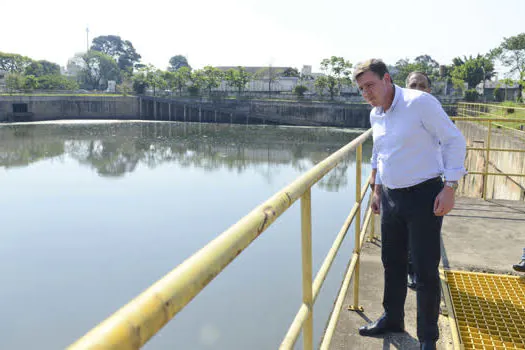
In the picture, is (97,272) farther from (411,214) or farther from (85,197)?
(411,214)

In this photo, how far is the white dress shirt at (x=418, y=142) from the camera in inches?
74.8

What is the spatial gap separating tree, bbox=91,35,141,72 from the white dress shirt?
305ft

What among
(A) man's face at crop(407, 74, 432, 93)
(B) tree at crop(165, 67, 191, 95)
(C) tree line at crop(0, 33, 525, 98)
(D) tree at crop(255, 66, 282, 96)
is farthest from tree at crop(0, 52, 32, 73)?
(A) man's face at crop(407, 74, 432, 93)

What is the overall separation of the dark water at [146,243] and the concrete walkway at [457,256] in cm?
196

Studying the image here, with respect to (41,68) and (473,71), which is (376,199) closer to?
(473,71)

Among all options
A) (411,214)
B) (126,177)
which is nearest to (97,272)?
(411,214)

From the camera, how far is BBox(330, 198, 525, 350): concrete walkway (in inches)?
88.8

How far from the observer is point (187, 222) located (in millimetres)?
9141

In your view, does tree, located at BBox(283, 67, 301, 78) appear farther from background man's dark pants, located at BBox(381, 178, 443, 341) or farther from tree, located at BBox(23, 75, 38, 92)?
background man's dark pants, located at BBox(381, 178, 443, 341)

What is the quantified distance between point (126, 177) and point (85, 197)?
3.01 metres

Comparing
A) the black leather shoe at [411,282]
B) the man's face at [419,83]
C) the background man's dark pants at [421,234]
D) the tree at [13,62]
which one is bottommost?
the black leather shoe at [411,282]

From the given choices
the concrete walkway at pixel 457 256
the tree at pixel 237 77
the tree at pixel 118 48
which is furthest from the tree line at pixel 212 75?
the concrete walkway at pixel 457 256

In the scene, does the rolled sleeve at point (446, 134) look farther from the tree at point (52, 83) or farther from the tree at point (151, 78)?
the tree at point (52, 83)

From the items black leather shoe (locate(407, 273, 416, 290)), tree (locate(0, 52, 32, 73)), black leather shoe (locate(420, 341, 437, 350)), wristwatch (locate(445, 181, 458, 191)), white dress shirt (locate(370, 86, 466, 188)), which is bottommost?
black leather shoe (locate(407, 273, 416, 290))
